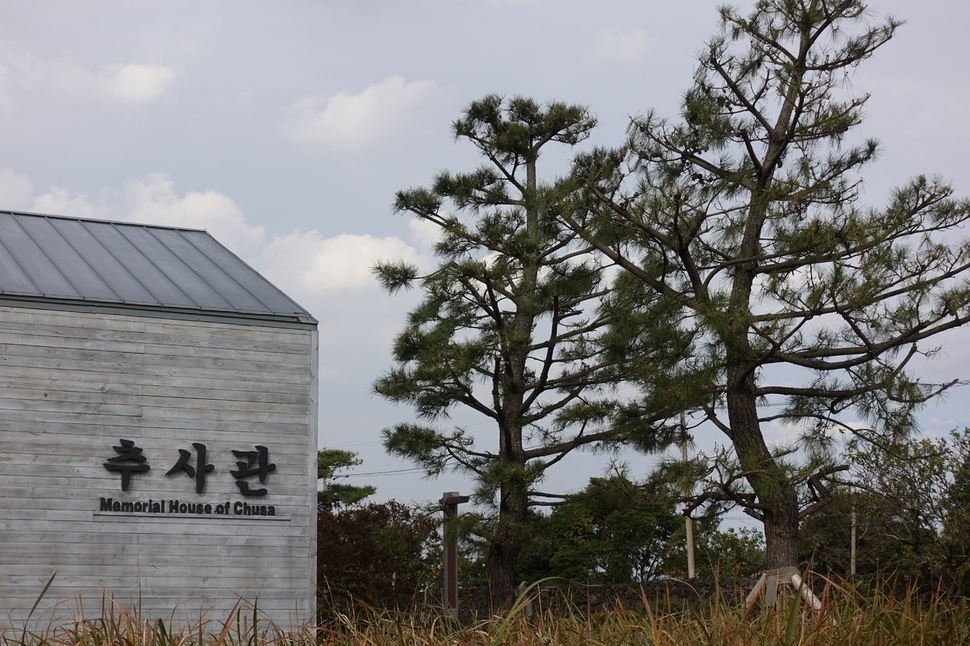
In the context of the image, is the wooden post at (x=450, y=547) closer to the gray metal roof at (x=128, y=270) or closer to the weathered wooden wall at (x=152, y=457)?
the weathered wooden wall at (x=152, y=457)

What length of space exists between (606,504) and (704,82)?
4.55 m

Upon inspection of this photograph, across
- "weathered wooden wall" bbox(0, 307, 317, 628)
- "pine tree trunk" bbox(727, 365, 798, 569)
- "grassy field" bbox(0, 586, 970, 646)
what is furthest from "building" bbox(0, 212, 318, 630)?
"grassy field" bbox(0, 586, 970, 646)

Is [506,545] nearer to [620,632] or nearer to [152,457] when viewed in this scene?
[152,457]

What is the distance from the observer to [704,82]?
9.25m

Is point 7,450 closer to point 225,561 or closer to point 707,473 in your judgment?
point 225,561

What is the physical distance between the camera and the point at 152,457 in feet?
24.9

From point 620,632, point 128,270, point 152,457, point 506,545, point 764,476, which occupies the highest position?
point 128,270

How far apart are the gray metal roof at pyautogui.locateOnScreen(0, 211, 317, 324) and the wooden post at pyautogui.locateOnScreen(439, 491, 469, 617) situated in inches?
109

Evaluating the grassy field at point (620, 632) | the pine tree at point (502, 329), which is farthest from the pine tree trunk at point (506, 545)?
the grassy field at point (620, 632)

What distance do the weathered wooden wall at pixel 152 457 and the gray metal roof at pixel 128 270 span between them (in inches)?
6.7

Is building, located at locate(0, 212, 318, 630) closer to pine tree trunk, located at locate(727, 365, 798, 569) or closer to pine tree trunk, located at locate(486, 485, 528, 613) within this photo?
pine tree trunk, located at locate(486, 485, 528, 613)

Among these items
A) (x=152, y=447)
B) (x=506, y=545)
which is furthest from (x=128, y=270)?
(x=506, y=545)

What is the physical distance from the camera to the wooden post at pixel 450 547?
892cm

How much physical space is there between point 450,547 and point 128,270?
13.2 feet
